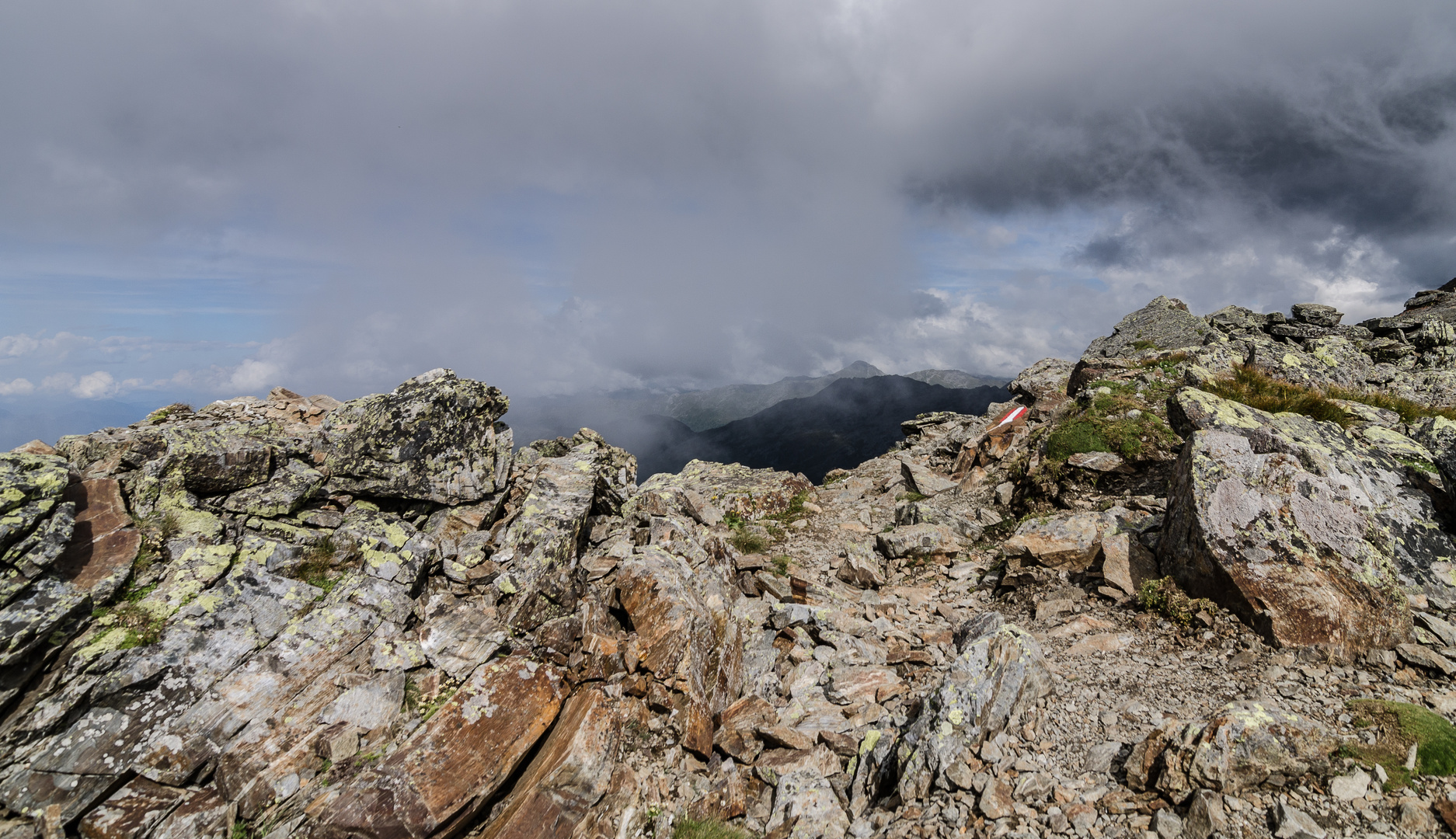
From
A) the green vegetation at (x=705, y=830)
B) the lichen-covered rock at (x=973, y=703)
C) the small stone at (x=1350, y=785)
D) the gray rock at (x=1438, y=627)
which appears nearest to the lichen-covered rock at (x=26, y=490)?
the green vegetation at (x=705, y=830)

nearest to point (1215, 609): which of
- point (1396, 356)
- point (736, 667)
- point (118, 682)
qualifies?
point (736, 667)

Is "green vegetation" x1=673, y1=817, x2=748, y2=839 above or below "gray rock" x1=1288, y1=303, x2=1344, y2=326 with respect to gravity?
below

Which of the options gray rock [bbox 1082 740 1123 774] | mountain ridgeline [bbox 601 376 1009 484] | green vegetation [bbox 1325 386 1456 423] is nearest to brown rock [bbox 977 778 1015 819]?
gray rock [bbox 1082 740 1123 774]

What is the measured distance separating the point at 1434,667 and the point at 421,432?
59.4 ft

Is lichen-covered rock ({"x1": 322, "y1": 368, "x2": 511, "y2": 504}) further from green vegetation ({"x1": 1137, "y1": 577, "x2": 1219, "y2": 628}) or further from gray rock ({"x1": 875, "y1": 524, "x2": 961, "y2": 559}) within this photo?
green vegetation ({"x1": 1137, "y1": 577, "x2": 1219, "y2": 628})

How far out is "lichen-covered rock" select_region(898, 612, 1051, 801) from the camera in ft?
24.5

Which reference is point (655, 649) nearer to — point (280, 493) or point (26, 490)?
point (280, 493)

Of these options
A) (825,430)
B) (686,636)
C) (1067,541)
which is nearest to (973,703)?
(686,636)

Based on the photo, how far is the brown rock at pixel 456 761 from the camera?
6852mm

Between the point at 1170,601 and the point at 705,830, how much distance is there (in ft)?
31.3

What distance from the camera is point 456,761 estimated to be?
7633 millimetres

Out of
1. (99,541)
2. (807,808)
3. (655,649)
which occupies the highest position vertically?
A: (99,541)

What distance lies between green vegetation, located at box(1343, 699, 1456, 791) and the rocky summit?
4 cm

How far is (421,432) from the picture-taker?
12.2 m
